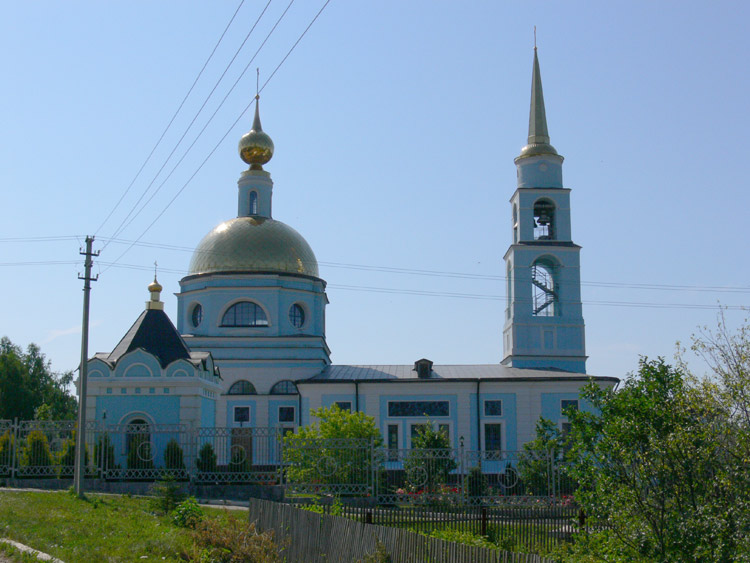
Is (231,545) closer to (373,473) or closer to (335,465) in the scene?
(373,473)

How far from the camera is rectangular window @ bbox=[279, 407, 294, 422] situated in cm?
3522

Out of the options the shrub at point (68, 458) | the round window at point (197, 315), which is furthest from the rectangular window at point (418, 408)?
the shrub at point (68, 458)

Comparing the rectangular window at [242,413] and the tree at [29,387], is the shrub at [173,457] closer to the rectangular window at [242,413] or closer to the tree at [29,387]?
the rectangular window at [242,413]

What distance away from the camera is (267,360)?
35.9m

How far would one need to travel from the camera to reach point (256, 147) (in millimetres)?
39875

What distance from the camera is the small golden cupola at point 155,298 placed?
26.4 m

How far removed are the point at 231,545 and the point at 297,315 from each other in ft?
84.6

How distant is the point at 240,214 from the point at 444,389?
12553mm


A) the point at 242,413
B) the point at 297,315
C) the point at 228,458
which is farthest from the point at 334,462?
the point at 297,315

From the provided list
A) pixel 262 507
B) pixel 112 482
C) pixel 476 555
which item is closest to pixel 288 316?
pixel 112 482

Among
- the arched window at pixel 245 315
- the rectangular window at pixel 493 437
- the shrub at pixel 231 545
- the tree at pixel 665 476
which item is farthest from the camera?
the arched window at pixel 245 315

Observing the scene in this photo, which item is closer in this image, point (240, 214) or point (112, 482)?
point (112, 482)

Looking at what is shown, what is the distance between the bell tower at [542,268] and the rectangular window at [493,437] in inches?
120

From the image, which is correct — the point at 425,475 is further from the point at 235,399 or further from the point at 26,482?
the point at 235,399
